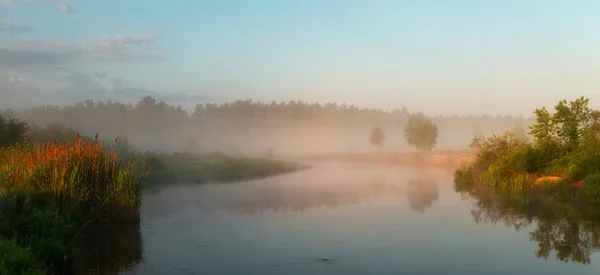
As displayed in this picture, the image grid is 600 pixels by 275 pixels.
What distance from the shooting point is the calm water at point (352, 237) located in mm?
14672

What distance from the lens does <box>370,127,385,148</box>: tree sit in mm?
121188

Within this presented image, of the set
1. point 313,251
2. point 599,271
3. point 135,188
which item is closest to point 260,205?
point 135,188

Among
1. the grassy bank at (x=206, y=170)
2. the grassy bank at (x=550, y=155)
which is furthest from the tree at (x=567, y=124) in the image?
the grassy bank at (x=206, y=170)

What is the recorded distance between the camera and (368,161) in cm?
9238

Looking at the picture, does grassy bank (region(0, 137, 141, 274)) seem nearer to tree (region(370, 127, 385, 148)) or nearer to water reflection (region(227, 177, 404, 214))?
water reflection (region(227, 177, 404, 214))

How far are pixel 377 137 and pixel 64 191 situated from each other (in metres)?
106

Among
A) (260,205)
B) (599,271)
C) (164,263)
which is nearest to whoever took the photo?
(599,271)

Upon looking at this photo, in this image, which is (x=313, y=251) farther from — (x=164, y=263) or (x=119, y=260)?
(x=119, y=260)

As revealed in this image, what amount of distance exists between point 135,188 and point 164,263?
629 centimetres

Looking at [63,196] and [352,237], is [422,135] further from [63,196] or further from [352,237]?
[63,196]

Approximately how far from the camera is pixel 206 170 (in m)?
49.7

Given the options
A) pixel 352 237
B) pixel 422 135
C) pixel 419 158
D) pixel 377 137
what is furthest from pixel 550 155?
pixel 377 137

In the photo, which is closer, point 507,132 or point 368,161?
point 507,132

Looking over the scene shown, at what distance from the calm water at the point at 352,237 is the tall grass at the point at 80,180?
1.08 meters
